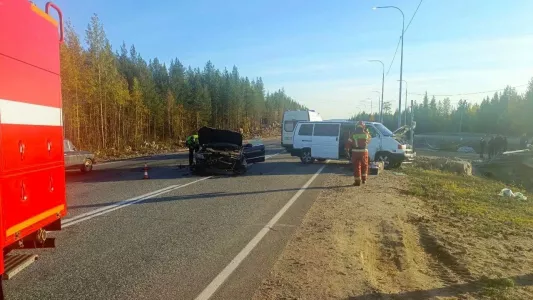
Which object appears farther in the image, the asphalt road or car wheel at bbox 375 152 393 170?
car wheel at bbox 375 152 393 170

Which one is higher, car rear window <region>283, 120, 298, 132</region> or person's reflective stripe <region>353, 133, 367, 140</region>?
car rear window <region>283, 120, 298, 132</region>

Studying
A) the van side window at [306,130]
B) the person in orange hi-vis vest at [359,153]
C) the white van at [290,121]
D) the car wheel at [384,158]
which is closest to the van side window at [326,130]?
the van side window at [306,130]

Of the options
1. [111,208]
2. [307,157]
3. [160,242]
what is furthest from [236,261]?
[307,157]

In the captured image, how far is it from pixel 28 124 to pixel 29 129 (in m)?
0.06

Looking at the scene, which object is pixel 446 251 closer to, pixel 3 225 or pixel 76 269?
pixel 76 269

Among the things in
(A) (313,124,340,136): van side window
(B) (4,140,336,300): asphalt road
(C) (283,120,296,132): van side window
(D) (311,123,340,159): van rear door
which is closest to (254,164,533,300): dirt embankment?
(B) (4,140,336,300): asphalt road

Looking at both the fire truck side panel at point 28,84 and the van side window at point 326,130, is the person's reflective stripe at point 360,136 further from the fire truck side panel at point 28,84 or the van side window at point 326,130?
the fire truck side panel at point 28,84

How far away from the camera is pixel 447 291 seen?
15.9 feet

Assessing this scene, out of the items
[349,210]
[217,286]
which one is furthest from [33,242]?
[349,210]

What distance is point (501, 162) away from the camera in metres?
26.3

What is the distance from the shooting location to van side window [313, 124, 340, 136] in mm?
20428

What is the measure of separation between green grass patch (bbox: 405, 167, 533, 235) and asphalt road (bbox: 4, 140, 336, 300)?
Answer: 3554 millimetres

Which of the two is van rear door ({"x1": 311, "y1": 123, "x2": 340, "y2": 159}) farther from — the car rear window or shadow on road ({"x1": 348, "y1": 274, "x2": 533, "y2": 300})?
shadow on road ({"x1": 348, "y1": 274, "x2": 533, "y2": 300})

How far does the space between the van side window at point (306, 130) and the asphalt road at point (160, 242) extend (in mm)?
8870
